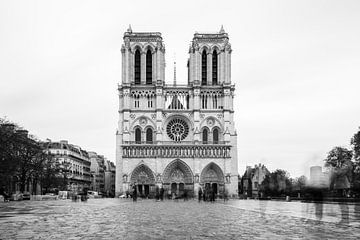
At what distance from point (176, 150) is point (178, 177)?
200 inches

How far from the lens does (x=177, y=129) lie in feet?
315

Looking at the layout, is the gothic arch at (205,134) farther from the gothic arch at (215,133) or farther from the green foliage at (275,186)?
the green foliage at (275,186)

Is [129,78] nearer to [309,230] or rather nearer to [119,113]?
[119,113]

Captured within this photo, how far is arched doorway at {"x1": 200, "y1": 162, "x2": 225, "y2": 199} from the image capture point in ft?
307

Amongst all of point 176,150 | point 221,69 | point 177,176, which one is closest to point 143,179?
point 177,176

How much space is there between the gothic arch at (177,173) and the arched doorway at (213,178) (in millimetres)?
2262

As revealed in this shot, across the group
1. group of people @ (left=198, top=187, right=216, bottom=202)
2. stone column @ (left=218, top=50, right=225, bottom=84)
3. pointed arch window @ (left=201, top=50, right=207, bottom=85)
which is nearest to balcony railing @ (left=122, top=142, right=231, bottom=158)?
stone column @ (left=218, top=50, right=225, bottom=84)

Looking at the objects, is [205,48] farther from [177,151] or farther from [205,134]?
[177,151]

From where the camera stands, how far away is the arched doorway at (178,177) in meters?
93.3

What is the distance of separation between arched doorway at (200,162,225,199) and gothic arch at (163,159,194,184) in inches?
89.0

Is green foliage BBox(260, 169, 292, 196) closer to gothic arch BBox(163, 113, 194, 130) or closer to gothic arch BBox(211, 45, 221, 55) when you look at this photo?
gothic arch BBox(163, 113, 194, 130)

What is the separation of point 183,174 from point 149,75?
17.9m

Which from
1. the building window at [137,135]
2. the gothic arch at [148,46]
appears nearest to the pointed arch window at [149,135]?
the building window at [137,135]

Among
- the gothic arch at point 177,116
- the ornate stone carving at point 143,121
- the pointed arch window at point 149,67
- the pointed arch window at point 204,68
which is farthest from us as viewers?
the pointed arch window at point 204,68
